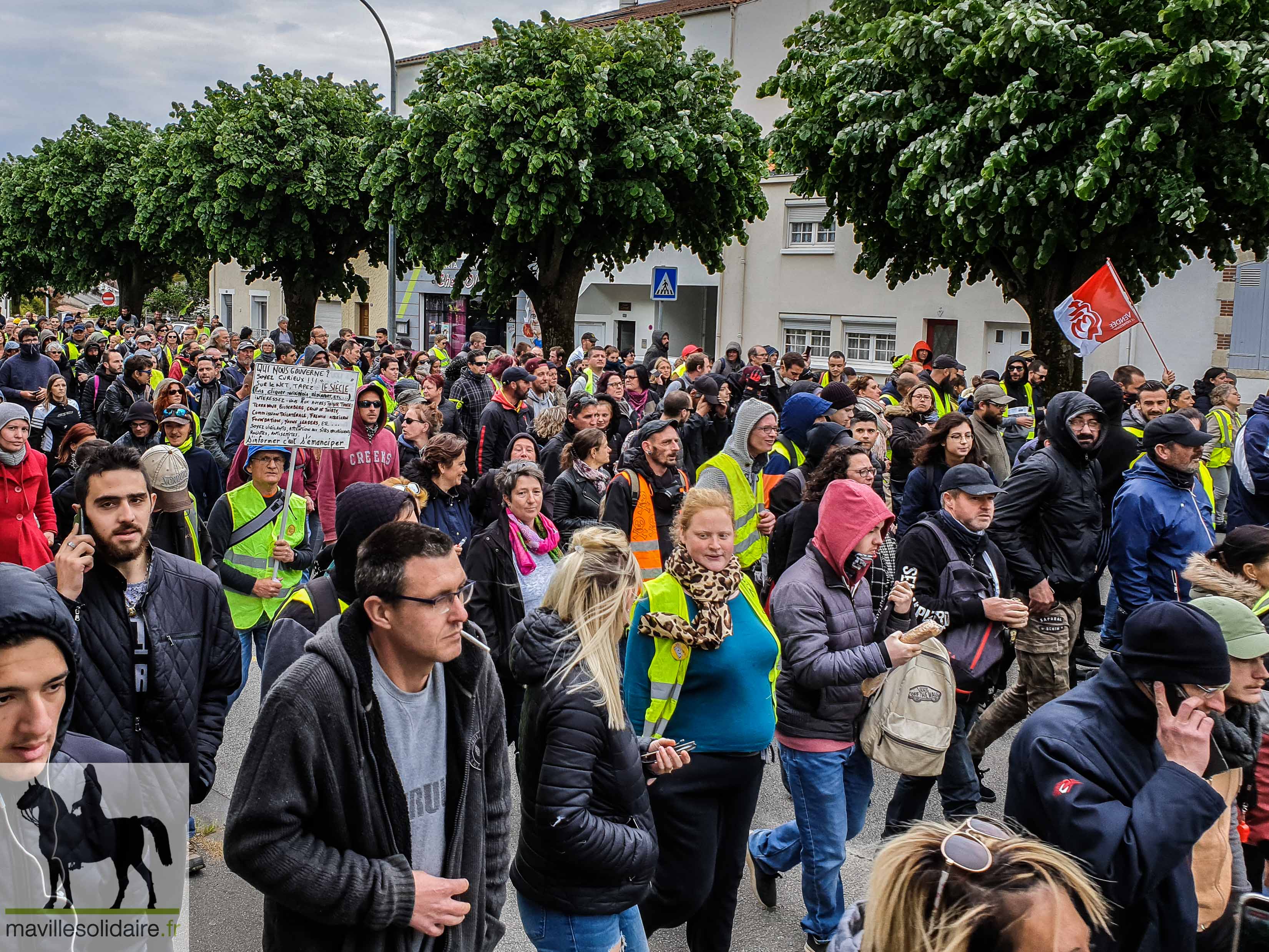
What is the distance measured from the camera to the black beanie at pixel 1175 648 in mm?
2582

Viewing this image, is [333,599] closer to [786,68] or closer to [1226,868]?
[1226,868]

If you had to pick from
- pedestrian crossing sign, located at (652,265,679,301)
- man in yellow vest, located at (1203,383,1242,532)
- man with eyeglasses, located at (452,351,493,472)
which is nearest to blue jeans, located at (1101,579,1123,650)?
man in yellow vest, located at (1203,383,1242,532)

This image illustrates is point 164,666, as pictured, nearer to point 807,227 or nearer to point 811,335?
point 811,335

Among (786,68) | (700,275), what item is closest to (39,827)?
(786,68)

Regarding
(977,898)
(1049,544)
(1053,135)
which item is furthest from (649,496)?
(1053,135)

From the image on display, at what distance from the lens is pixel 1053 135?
15.2 m

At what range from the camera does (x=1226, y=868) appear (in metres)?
3.04

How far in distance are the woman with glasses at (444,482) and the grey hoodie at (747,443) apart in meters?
1.47

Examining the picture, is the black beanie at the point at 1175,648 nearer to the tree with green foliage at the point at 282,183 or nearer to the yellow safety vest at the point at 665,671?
the yellow safety vest at the point at 665,671

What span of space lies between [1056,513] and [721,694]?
10.3 feet

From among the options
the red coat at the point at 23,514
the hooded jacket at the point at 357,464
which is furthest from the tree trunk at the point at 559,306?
the red coat at the point at 23,514

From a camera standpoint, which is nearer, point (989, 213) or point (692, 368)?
point (692, 368)

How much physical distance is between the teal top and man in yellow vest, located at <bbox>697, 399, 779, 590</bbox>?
2.77 m

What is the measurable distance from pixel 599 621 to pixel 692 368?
396 inches
